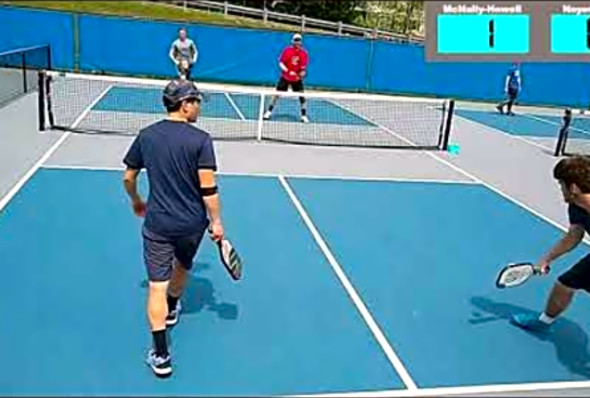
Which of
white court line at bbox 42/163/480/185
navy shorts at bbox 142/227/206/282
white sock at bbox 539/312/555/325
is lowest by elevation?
white sock at bbox 539/312/555/325

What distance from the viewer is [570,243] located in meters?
4.42

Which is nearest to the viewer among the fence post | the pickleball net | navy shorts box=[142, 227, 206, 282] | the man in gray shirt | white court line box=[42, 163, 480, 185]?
navy shorts box=[142, 227, 206, 282]

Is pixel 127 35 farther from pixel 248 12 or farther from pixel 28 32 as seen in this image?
pixel 248 12

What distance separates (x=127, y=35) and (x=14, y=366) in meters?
17.5

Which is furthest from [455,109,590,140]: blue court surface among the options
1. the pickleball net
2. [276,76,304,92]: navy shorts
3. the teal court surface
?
[276,76,304,92]: navy shorts

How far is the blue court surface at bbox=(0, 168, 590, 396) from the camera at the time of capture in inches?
159

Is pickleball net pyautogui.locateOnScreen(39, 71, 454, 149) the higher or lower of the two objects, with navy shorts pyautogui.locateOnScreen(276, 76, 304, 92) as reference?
lower

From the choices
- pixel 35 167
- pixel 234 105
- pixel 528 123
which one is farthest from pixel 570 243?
pixel 528 123

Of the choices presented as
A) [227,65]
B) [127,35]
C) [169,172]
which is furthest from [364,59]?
[169,172]

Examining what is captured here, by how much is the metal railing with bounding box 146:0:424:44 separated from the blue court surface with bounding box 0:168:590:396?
1741cm

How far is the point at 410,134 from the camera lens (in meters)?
13.5

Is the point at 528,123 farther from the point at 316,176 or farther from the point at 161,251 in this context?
the point at 161,251

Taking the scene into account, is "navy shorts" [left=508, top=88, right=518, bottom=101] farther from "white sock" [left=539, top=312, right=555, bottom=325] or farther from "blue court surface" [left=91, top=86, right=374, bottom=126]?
"white sock" [left=539, top=312, right=555, bottom=325]
